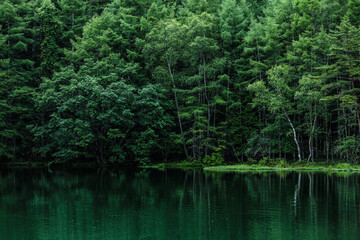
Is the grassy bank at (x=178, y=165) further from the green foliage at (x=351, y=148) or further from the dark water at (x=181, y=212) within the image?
the dark water at (x=181, y=212)

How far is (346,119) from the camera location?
33562 mm

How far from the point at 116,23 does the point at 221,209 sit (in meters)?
34.4

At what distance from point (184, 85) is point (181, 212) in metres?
28.6

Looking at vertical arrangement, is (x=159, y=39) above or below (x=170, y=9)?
below

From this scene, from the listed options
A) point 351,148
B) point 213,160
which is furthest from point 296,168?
point 213,160

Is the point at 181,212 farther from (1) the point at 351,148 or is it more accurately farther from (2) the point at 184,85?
(2) the point at 184,85

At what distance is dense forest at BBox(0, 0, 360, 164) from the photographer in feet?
116

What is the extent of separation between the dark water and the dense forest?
16264mm

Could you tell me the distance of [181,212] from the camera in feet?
43.2

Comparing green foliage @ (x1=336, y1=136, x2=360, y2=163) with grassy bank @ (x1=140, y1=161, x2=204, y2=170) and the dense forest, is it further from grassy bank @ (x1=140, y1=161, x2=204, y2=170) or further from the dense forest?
grassy bank @ (x1=140, y1=161, x2=204, y2=170)

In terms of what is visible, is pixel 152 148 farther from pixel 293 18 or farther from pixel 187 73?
pixel 293 18

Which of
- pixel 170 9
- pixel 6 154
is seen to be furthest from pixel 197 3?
pixel 6 154

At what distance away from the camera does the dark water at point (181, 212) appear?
33.7 feet

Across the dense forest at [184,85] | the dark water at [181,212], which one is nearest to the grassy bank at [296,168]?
the dense forest at [184,85]
